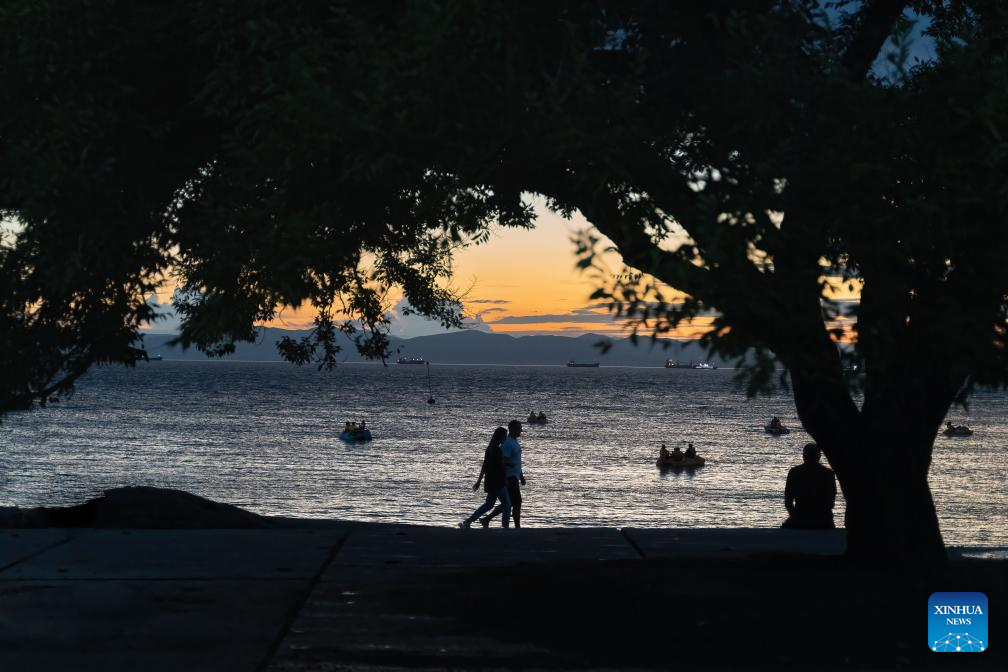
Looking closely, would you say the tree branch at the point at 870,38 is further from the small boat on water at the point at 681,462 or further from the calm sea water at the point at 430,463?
the small boat on water at the point at 681,462

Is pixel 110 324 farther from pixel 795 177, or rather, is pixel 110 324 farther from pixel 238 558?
pixel 795 177

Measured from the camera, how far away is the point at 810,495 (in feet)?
51.7

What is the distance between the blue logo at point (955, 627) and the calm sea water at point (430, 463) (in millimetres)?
7161

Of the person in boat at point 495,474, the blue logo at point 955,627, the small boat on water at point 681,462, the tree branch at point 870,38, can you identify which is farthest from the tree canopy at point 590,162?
the small boat on water at point 681,462

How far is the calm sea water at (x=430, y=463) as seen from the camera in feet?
167

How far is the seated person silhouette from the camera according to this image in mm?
15508

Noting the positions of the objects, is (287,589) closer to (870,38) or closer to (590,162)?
(590,162)

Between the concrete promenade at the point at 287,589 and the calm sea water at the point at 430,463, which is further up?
the concrete promenade at the point at 287,589

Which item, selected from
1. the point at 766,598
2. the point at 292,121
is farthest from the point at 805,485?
the point at 292,121

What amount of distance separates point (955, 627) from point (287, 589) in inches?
234

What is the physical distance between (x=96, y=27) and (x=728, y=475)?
214 ft

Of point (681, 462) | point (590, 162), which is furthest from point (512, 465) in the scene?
point (681, 462)

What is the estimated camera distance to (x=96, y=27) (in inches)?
A: 364

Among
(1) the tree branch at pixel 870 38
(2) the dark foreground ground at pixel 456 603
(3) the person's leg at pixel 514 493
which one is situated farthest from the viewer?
(3) the person's leg at pixel 514 493
